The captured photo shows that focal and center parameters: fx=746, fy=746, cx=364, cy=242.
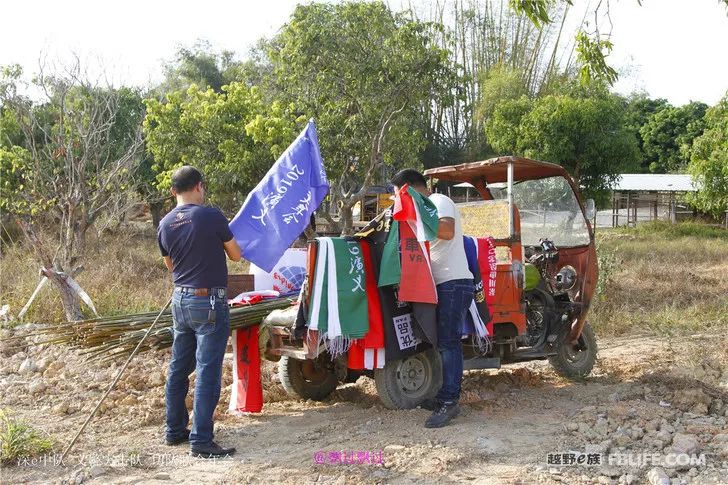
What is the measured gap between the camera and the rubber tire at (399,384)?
550cm

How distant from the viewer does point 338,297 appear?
509 cm

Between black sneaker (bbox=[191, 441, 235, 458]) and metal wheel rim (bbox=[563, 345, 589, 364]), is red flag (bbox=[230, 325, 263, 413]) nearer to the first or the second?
black sneaker (bbox=[191, 441, 235, 458])

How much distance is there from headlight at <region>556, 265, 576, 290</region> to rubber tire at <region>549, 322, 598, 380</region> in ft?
1.32

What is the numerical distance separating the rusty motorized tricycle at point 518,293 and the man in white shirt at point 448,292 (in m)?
0.41

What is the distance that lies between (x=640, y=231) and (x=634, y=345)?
19241 mm

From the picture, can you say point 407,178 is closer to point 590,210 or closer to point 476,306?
point 476,306

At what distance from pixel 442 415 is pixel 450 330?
0.59m

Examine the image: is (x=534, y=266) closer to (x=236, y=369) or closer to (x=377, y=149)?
(x=236, y=369)

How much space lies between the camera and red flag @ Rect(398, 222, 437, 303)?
519 centimetres

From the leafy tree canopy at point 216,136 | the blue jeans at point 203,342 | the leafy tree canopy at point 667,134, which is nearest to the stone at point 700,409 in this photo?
the blue jeans at point 203,342

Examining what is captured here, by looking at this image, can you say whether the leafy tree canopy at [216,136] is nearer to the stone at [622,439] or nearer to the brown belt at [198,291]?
the brown belt at [198,291]

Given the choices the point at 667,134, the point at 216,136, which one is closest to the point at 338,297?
the point at 216,136

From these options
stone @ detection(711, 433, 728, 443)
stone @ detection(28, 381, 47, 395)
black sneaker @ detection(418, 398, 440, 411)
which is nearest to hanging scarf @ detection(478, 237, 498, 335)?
black sneaker @ detection(418, 398, 440, 411)

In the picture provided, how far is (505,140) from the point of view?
2281 cm
